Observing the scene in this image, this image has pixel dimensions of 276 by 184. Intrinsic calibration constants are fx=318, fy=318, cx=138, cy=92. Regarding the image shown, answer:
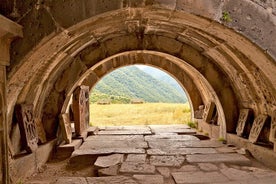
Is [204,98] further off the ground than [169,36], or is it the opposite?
[169,36]

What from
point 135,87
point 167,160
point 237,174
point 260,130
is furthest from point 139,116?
point 135,87

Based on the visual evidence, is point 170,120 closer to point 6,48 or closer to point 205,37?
point 205,37

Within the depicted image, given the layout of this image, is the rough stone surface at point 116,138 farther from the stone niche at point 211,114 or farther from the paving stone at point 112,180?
the paving stone at point 112,180

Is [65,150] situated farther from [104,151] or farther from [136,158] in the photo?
[136,158]

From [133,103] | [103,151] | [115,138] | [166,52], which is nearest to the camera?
[103,151]

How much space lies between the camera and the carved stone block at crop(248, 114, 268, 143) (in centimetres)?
496

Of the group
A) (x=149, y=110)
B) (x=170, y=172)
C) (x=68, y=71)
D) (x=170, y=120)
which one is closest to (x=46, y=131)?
(x=68, y=71)

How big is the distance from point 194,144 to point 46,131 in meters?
2.82

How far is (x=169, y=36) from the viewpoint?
19.7ft

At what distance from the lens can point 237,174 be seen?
13.9ft

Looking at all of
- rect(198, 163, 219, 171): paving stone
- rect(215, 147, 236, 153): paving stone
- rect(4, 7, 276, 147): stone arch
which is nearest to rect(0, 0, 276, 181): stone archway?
rect(4, 7, 276, 147): stone arch

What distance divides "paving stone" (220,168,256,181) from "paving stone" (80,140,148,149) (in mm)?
1975

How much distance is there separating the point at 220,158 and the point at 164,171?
111 centimetres

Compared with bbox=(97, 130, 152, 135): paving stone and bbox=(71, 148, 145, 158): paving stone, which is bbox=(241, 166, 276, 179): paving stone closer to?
bbox=(71, 148, 145, 158): paving stone
